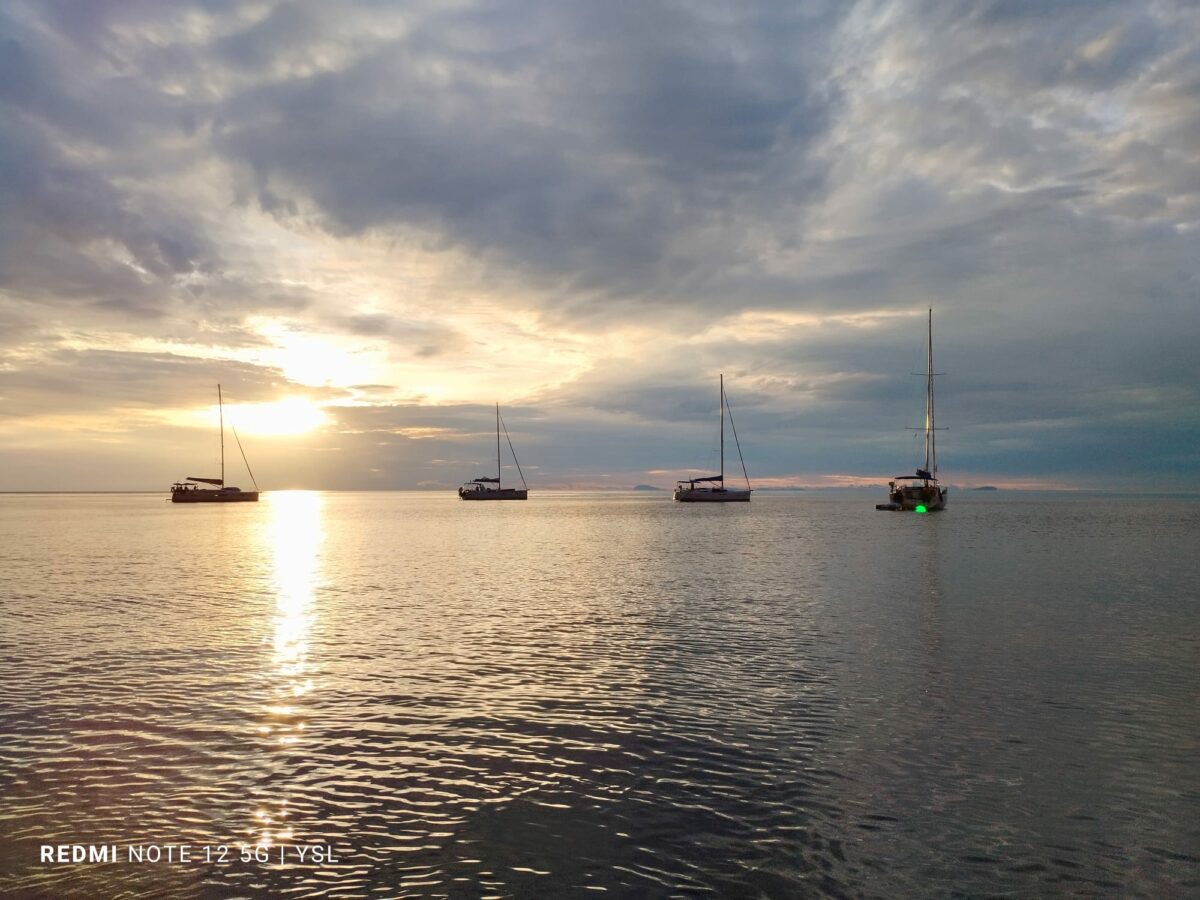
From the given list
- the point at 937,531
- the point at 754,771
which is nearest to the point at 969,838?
the point at 754,771

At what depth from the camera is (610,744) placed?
15.4 m

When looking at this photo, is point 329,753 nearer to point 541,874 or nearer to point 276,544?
point 541,874

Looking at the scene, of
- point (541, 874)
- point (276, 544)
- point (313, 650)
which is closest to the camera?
point (541, 874)

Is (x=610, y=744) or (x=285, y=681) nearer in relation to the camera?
(x=610, y=744)

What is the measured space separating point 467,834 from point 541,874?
1626 mm

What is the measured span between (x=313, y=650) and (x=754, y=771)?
16527mm

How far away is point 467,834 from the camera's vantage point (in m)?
11.3

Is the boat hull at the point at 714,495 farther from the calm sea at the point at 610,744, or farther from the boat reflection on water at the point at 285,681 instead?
the calm sea at the point at 610,744

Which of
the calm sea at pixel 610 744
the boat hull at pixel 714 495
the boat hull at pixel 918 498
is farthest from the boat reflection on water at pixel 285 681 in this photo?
the boat hull at pixel 714 495

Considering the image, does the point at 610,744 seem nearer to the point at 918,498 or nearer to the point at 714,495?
the point at 918,498

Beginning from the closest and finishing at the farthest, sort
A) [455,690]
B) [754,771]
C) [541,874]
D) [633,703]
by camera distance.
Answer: [541,874], [754,771], [633,703], [455,690]

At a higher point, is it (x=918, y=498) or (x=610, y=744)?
(x=918, y=498)

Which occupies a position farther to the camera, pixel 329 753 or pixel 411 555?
pixel 411 555

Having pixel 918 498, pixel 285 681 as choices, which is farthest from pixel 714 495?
pixel 285 681
